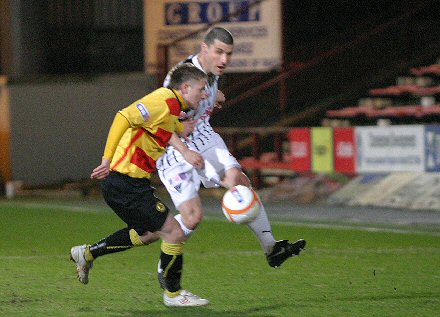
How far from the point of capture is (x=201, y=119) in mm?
10070

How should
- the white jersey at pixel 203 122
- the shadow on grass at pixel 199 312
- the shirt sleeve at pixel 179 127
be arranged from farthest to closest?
1. the white jersey at pixel 203 122
2. the shirt sleeve at pixel 179 127
3. the shadow on grass at pixel 199 312

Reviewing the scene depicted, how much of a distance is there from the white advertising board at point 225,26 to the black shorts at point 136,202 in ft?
47.5

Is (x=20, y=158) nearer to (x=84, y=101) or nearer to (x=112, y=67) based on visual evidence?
(x=84, y=101)

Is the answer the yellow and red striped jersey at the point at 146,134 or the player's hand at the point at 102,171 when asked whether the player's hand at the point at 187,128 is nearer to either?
the yellow and red striped jersey at the point at 146,134

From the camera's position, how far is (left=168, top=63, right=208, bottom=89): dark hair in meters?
8.80

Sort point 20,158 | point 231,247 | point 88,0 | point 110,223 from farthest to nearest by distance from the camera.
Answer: point 88,0
point 20,158
point 110,223
point 231,247

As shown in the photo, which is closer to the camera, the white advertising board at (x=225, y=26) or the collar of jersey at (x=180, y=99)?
the collar of jersey at (x=180, y=99)

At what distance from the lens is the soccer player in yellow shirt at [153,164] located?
8.70 meters

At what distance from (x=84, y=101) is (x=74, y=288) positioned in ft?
49.1

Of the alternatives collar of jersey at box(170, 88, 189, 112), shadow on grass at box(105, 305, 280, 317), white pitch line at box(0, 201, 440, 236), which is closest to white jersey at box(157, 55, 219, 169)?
collar of jersey at box(170, 88, 189, 112)

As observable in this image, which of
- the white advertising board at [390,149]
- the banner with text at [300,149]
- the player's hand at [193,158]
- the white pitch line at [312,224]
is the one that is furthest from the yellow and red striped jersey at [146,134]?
the banner with text at [300,149]

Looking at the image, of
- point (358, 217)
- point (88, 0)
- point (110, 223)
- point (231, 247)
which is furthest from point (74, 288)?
point (88, 0)

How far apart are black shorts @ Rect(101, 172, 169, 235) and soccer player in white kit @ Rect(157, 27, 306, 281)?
35 cm

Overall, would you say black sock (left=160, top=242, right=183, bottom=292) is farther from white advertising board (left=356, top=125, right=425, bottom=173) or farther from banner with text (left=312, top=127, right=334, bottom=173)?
banner with text (left=312, top=127, right=334, bottom=173)
